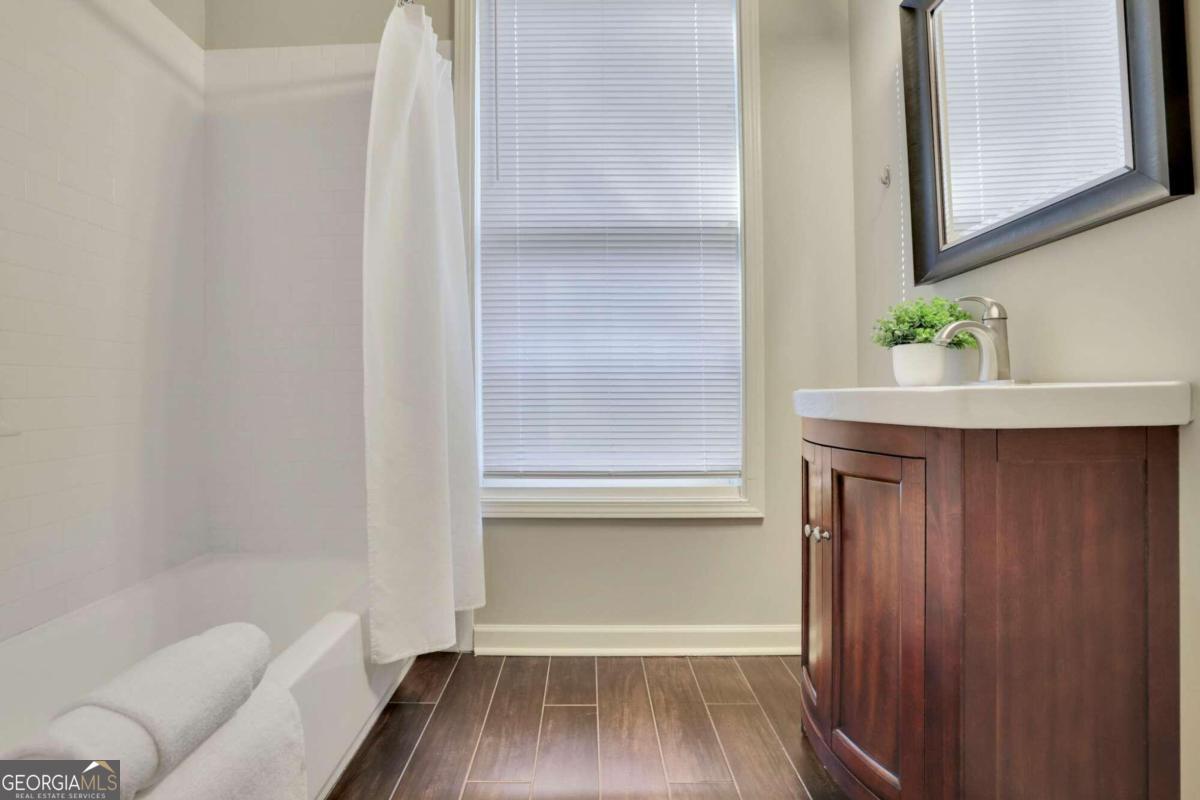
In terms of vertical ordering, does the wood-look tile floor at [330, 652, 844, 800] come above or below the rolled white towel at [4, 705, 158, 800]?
below

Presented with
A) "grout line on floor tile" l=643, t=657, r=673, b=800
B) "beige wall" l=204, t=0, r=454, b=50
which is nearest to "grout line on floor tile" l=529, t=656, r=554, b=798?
"grout line on floor tile" l=643, t=657, r=673, b=800

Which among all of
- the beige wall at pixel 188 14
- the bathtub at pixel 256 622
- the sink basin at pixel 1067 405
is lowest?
the bathtub at pixel 256 622

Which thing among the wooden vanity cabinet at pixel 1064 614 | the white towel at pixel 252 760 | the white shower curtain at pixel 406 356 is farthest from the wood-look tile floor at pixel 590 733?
the wooden vanity cabinet at pixel 1064 614

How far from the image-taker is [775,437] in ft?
6.46

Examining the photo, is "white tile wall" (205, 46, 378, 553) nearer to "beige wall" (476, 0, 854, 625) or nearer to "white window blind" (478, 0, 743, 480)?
"white window blind" (478, 0, 743, 480)

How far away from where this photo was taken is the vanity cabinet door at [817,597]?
122 centimetres

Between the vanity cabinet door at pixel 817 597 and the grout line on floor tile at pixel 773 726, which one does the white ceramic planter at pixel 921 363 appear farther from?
the grout line on floor tile at pixel 773 726

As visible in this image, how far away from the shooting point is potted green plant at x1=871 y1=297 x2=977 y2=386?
130 cm

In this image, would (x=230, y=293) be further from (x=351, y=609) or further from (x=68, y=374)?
(x=351, y=609)

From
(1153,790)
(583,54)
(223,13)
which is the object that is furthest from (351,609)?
(223,13)

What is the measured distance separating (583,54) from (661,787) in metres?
2.17

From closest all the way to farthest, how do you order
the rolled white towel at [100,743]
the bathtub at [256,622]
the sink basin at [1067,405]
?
the rolled white towel at [100,743]
the sink basin at [1067,405]
the bathtub at [256,622]

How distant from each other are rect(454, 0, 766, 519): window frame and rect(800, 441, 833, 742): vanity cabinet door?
563 millimetres

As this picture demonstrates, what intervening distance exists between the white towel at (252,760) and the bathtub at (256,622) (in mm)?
123
